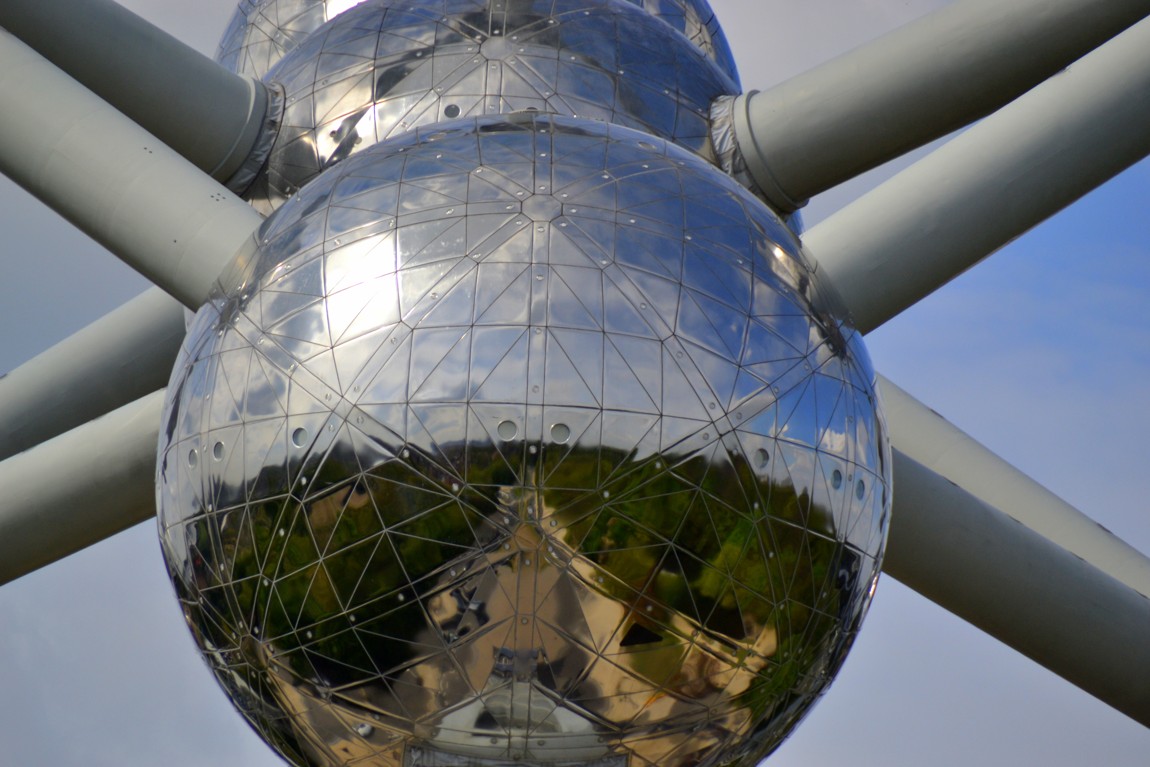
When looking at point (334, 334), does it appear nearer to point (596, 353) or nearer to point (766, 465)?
point (596, 353)

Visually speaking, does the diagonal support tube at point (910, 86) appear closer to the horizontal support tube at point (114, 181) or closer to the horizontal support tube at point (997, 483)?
the horizontal support tube at point (997, 483)

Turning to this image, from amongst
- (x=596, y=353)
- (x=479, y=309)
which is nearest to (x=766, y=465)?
(x=596, y=353)

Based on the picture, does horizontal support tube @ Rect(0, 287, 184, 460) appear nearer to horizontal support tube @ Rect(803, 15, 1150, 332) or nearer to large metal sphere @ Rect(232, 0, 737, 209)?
large metal sphere @ Rect(232, 0, 737, 209)

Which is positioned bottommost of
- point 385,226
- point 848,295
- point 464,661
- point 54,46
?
point 464,661

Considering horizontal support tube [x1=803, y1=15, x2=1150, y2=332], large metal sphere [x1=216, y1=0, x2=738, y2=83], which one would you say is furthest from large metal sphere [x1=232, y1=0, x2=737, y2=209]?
large metal sphere [x1=216, y1=0, x2=738, y2=83]

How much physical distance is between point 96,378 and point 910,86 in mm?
4416

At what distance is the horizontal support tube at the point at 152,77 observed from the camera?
6895 millimetres

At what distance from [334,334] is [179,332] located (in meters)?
4.60

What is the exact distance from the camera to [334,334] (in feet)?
15.3

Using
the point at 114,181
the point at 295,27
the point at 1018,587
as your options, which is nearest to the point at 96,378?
the point at 295,27

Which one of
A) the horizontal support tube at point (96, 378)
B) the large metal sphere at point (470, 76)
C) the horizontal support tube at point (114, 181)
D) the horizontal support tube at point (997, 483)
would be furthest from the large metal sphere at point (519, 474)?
the horizontal support tube at point (96, 378)

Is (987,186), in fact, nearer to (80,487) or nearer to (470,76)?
(470,76)

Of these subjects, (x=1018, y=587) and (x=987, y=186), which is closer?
(x=1018, y=587)

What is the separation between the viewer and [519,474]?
4.39 meters
